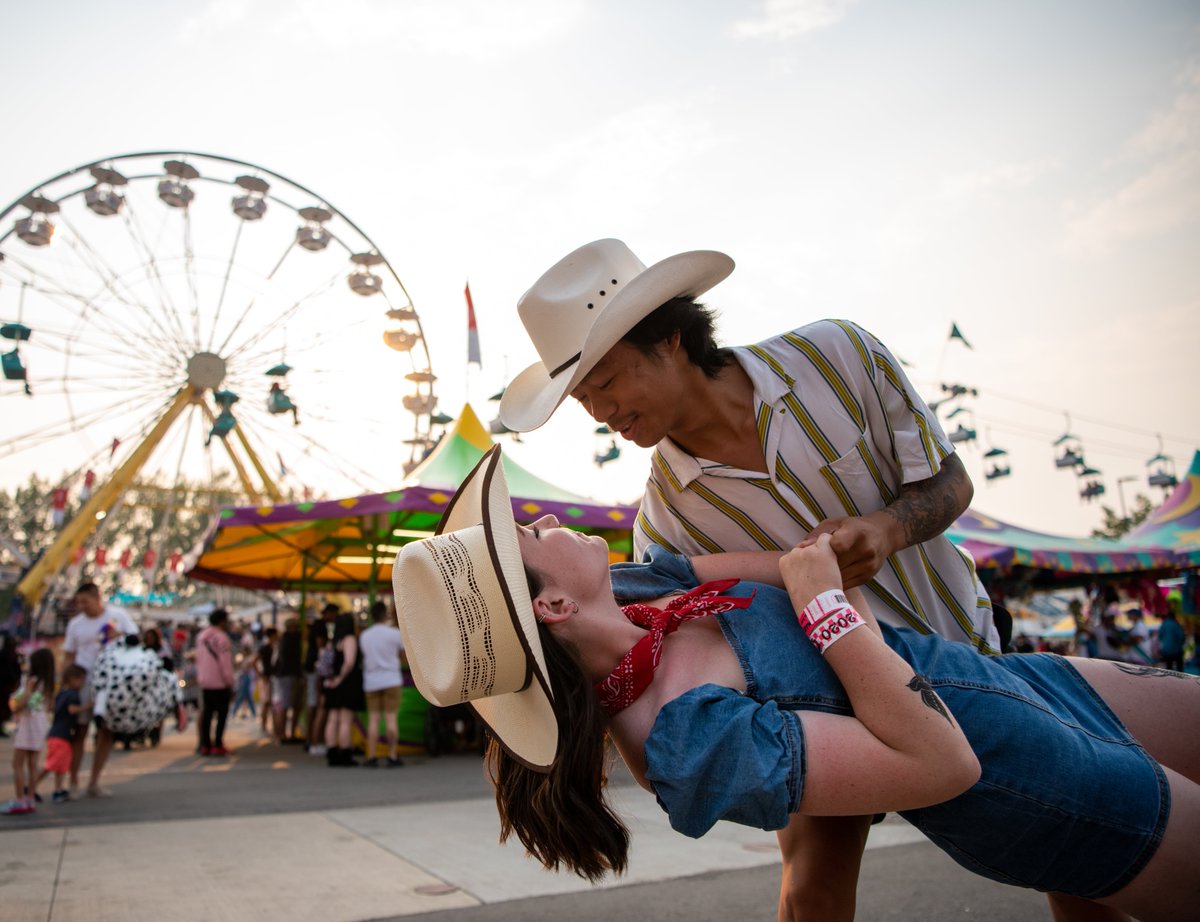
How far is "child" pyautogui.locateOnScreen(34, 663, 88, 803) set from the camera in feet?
20.0

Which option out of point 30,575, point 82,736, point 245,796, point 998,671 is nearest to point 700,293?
point 998,671

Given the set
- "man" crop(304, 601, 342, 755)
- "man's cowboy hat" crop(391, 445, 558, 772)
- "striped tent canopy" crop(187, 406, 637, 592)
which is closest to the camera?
"man's cowboy hat" crop(391, 445, 558, 772)

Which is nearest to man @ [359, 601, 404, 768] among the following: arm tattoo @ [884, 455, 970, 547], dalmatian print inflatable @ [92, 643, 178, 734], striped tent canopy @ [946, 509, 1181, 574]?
dalmatian print inflatable @ [92, 643, 178, 734]

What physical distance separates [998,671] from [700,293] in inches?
42.2

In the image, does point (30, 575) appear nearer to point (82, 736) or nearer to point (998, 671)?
point (82, 736)

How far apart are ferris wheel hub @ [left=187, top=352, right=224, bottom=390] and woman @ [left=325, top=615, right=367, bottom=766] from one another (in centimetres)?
917

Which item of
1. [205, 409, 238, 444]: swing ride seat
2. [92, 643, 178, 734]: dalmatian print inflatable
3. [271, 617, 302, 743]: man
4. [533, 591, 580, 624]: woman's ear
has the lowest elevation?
[271, 617, 302, 743]: man

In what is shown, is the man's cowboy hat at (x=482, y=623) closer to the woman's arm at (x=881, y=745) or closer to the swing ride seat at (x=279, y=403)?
the woman's arm at (x=881, y=745)

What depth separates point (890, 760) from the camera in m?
1.33

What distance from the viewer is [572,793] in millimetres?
1551

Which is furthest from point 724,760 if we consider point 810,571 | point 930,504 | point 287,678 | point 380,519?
point 287,678

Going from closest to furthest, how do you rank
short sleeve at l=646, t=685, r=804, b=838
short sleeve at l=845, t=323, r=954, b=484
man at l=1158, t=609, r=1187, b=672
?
1. short sleeve at l=646, t=685, r=804, b=838
2. short sleeve at l=845, t=323, r=954, b=484
3. man at l=1158, t=609, r=1187, b=672

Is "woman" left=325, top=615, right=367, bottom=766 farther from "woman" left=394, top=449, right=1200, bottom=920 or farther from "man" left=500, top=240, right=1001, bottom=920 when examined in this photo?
"woman" left=394, top=449, right=1200, bottom=920

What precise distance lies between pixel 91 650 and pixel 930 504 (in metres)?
6.69
